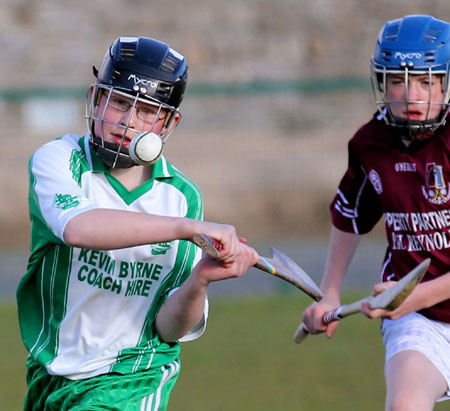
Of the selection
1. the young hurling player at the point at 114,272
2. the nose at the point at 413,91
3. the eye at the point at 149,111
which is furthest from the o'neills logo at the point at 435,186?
the eye at the point at 149,111

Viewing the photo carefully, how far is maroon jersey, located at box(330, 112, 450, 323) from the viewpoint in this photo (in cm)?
415

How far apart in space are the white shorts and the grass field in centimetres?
226

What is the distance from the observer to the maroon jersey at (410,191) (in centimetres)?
415

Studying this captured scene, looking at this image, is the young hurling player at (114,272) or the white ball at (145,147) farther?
the young hurling player at (114,272)

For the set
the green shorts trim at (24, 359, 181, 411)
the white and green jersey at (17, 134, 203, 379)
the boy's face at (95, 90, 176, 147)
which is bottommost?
the green shorts trim at (24, 359, 181, 411)

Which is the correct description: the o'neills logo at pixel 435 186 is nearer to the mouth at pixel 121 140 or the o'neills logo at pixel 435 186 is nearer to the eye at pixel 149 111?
the eye at pixel 149 111

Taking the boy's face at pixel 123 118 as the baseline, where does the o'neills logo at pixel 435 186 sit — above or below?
below

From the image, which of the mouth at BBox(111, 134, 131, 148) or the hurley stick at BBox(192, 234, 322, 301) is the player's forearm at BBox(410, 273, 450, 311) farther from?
the mouth at BBox(111, 134, 131, 148)

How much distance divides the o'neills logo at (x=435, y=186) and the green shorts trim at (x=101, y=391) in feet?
4.12

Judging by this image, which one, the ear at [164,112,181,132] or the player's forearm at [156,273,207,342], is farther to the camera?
the ear at [164,112,181,132]

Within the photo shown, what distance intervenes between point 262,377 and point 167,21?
19.5 m

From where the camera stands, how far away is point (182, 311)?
367cm

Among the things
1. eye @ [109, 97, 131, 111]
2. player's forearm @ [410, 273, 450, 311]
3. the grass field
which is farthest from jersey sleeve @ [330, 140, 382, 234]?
the grass field

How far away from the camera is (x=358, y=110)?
14.5 meters
